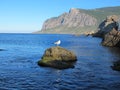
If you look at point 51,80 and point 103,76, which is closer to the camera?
point 51,80

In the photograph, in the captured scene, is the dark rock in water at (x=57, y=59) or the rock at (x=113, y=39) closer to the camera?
the dark rock in water at (x=57, y=59)

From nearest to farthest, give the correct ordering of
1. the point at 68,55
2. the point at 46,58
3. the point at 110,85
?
1. the point at 110,85
2. the point at 46,58
3. the point at 68,55

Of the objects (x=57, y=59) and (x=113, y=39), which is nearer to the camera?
(x=57, y=59)

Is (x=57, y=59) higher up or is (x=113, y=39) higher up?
(x=113, y=39)

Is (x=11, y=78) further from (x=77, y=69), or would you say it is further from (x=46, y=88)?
(x=77, y=69)

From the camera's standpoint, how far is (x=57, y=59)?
5038cm

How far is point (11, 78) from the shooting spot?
36969 millimetres

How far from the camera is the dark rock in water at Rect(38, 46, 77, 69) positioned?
4659 cm

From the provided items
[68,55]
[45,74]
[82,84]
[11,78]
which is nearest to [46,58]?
[68,55]

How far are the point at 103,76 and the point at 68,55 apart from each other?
16.4 metres

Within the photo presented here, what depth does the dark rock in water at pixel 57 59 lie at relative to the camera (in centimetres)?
4659

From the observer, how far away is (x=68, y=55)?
178 ft

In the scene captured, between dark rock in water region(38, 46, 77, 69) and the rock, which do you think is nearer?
dark rock in water region(38, 46, 77, 69)

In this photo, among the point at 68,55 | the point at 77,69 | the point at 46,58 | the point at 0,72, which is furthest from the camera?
the point at 68,55
